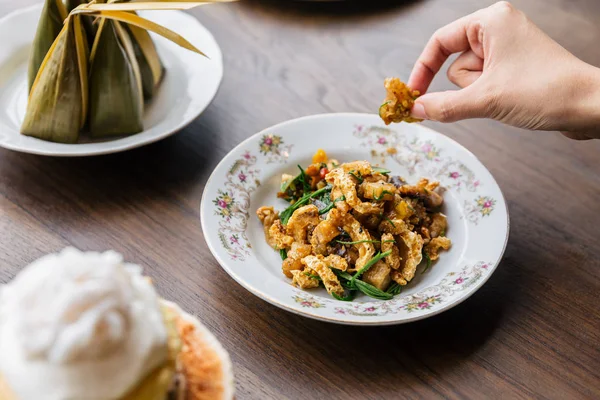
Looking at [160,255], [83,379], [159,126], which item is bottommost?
[160,255]

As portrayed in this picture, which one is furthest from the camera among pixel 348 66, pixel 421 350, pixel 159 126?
pixel 348 66

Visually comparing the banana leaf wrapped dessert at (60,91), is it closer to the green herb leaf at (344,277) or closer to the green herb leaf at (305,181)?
the green herb leaf at (305,181)

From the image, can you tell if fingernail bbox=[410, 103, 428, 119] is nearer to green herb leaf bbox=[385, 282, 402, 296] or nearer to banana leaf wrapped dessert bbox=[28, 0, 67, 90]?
green herb leaf bbox=[385, 282, 402, 296]

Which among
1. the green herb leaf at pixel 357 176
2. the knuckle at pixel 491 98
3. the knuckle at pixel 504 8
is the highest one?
the knuckle at pixel 504 8

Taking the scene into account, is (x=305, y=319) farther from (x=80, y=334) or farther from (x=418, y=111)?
(x=80, y=334)

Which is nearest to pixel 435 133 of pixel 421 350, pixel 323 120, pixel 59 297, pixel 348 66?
pixel 323 120

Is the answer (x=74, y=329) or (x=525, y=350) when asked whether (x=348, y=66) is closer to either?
(x=525, y=350)

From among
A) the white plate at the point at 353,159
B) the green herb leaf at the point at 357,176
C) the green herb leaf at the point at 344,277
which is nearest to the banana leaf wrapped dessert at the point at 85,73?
the white plate at the point at 353,159
